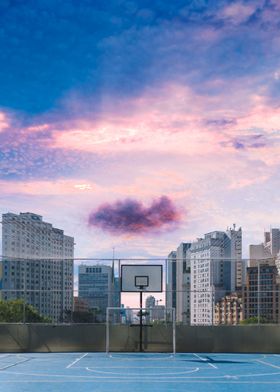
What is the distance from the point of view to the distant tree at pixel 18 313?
1053 inches

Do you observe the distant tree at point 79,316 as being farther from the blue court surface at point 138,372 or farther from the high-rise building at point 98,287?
the blue court surface at point 138,372

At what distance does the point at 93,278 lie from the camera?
27141 millimetres

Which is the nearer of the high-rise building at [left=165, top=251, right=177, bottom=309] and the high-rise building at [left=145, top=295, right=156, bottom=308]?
the high-rise building at [left=145, top=295, right=156, bottom=308]

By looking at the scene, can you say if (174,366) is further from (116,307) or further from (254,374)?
(116,307)

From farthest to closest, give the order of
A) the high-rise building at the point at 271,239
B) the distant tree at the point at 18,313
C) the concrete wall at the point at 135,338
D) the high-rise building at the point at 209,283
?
the high-rise building at the point at 271,239 → the high-rise building at the point at 209,283 → the distant tree at the point at 18,313 → the concrete wall at the point at 135,338

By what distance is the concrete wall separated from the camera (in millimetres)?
25281

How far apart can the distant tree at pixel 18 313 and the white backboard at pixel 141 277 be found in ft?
13.3

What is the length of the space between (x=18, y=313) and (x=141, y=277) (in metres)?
5.39

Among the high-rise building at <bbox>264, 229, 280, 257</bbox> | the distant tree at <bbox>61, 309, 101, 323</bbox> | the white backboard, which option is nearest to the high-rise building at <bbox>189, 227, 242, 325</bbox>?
the white backboard

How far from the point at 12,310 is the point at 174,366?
459 inches

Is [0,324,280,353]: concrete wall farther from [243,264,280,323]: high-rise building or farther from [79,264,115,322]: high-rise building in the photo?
[243,264,280,323]: high-rise building

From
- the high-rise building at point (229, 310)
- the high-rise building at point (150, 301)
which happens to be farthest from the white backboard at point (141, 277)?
the high-rise building at point (229, 310)

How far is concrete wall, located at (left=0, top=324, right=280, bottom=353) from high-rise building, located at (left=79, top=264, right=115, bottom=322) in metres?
0.93

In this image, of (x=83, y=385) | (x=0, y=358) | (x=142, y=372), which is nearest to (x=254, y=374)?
(x=142, y=372)
